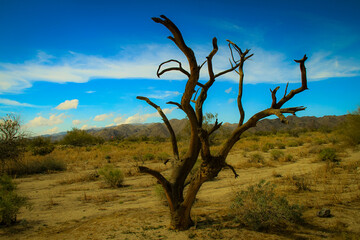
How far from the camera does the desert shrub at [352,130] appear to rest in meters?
17.0

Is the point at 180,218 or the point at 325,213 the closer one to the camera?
the point at 180,218

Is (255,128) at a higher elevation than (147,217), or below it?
higher

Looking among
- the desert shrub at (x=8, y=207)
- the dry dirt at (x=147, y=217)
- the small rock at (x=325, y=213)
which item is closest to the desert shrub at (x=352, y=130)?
the dry dirt at (x=147, y=217)

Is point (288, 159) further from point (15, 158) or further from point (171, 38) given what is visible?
point (15, 158)

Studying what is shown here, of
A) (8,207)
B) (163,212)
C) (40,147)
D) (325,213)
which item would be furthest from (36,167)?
(40,147)

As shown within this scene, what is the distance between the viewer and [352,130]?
56.4 feet

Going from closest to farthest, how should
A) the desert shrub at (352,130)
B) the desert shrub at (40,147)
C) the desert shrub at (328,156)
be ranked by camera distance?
the desert shrub at (328,156)
the desert shrub at (352,130)
the desert shrub at (40,147)

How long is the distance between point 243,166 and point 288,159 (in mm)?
3517

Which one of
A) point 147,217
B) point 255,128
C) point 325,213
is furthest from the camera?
point 255,128

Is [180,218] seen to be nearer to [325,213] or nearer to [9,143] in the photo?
[325,213]

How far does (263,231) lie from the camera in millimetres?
4598

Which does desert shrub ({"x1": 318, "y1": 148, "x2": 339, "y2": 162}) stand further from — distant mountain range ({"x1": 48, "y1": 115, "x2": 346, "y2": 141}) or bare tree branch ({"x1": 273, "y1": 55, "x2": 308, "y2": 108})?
distant mountain range ({"x1": 48, "y1": 115, "x2": 346, "y2": 141})

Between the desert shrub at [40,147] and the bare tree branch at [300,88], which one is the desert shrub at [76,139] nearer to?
the desert shrub at [40,147]

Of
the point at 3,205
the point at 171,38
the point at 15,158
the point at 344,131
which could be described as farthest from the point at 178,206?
the point at 344,131
